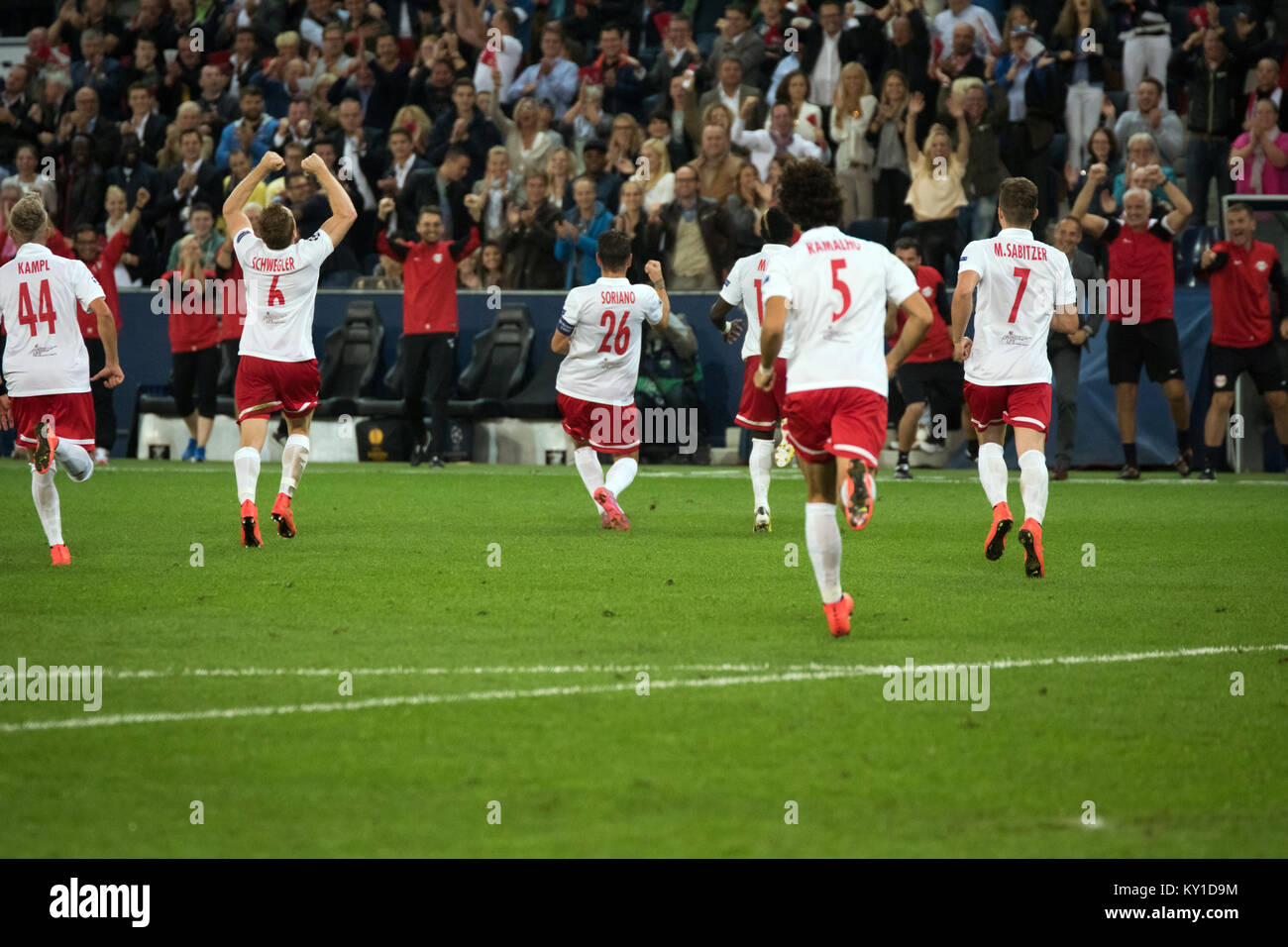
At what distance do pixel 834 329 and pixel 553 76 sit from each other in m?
16.0

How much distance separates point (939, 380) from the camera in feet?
60.3

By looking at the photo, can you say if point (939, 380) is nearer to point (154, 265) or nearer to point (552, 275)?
point (552, 275)

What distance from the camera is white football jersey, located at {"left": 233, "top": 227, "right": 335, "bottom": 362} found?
38.4 feet

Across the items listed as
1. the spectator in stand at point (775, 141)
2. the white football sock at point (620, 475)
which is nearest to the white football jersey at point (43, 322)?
the white football sock at point (620, 475)

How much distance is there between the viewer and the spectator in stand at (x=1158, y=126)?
19.2 m

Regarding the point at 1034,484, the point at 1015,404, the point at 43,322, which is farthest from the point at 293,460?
the point at 1034,484

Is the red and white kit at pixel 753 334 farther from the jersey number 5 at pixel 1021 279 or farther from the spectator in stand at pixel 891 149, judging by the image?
the spectator in stand at pixel 891 149

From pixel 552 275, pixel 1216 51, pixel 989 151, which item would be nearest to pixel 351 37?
pixel 552 275

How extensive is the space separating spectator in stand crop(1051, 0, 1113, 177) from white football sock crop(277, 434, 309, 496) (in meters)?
11.5

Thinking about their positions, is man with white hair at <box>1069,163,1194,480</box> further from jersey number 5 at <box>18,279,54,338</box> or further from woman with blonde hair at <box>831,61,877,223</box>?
jersey number 5 at <box>18,279,54,338</box>

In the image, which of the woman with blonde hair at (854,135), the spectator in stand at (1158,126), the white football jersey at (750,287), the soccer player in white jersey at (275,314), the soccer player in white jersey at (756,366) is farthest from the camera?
the woman with blonde hair at (854,135)

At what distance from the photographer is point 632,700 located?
637 cm

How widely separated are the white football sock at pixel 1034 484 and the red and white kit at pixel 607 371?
11.0 feet

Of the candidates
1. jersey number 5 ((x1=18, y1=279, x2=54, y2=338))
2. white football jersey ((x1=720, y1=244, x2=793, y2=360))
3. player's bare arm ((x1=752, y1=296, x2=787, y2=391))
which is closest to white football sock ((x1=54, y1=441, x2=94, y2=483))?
jersey number 5 ((x1=18, y1=279, x2=54, y2=338))
